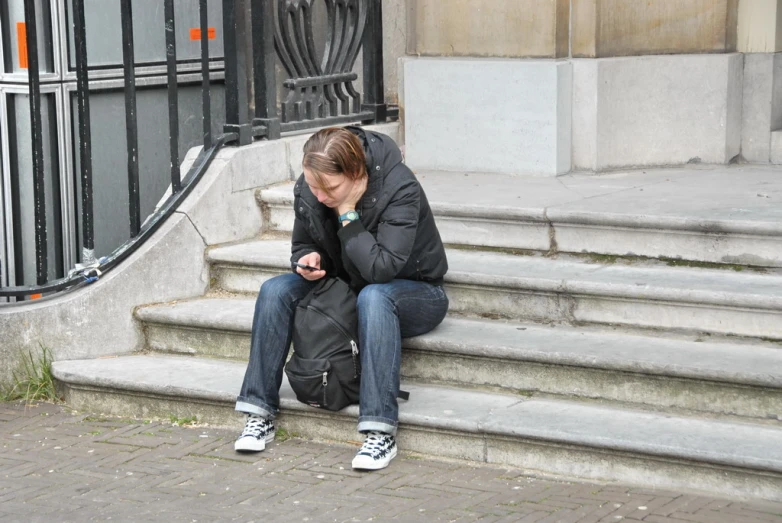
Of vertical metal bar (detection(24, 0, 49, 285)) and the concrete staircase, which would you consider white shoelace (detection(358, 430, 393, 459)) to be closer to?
the concrete staircase

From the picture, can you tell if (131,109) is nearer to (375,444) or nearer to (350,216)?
(350,216)

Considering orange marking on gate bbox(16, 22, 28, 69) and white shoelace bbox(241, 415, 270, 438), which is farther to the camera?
orange marking on gate bbox(16, 22, 28, 69)

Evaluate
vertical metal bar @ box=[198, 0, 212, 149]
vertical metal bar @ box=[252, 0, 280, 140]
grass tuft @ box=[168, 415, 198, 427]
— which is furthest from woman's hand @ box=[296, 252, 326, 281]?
vertical metal bar @ box=[252, 0, 280, 140]

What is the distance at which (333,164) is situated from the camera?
4.41 m

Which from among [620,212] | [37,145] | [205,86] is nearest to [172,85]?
[205,86]

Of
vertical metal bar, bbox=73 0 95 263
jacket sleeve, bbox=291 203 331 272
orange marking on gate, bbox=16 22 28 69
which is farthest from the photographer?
orange marking on gate, bbox=16 22 28 69

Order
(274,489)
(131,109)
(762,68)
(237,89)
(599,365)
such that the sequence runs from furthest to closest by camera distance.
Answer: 1. (762,68)
2. (237,89)
3. (131,109)
4. (599,365)
5. (274,489)

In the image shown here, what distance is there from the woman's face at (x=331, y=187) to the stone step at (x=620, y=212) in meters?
1.19

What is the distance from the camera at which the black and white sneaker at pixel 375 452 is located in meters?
4.36

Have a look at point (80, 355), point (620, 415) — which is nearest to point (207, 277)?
point (80, 355)

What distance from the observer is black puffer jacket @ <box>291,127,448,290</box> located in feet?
14.8

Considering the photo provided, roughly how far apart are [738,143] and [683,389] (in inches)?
106

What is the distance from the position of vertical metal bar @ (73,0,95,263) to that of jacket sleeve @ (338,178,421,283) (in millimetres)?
1623

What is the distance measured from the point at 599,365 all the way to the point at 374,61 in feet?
9.90
